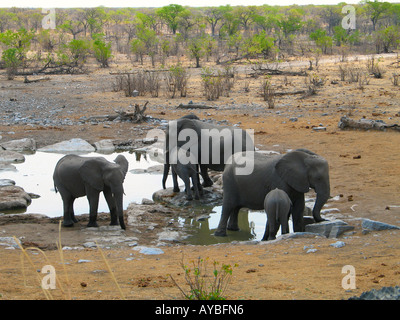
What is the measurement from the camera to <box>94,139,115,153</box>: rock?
47.0 ft

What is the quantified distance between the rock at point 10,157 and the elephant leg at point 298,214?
7.41 metres

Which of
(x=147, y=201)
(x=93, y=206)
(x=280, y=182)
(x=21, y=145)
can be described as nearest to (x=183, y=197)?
(x=147, y=201)

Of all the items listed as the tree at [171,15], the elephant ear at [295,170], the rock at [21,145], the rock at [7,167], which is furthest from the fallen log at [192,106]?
the tree at [171,15]

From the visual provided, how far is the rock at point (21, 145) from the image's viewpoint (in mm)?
14250

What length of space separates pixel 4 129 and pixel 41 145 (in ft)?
6.94

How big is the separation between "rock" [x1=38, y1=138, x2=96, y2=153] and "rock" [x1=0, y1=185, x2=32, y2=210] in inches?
150

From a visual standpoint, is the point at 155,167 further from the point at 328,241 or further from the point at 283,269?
the point at 283,269

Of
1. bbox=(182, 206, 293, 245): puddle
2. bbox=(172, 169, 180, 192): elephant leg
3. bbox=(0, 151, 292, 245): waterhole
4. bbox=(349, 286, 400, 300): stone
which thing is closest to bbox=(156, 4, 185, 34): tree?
bbox=(0, 151, 292, 245): waterhole

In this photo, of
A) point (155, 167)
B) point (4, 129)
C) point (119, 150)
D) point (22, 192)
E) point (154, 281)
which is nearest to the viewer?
point (154, 281)

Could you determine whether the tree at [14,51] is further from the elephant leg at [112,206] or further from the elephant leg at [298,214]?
the elephant leg at [298,214]

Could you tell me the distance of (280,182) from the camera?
7914 mm
